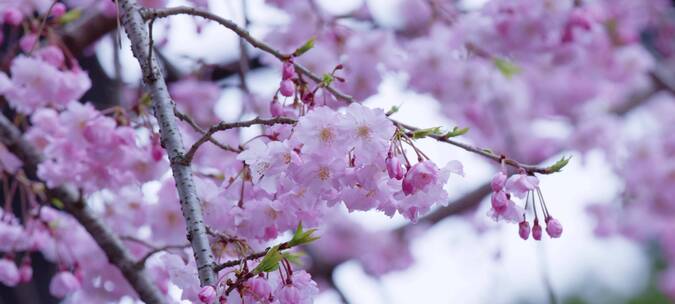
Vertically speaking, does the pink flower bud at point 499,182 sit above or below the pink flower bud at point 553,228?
above

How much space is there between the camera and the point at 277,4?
318cm

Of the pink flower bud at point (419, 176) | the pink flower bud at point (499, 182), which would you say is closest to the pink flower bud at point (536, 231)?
the pink flower bud at point (499, 182)

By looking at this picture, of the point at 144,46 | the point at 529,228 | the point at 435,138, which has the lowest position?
the point at 529,228

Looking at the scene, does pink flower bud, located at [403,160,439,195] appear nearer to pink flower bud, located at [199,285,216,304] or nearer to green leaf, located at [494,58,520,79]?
pink flower bud, located at [199,285,216,304]

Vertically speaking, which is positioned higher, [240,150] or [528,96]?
[528,96]

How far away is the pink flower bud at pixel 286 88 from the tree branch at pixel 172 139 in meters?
0.20

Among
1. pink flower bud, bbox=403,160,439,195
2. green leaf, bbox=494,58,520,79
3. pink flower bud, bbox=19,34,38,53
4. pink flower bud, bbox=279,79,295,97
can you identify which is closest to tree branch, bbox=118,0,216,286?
pink flower bud, bbox=279,79,295,97

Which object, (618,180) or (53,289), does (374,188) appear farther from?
(618,180)

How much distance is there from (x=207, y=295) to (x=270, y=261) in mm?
113

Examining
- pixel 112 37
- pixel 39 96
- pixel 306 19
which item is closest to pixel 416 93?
pixel 306 19

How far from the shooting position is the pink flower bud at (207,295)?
3.68ft

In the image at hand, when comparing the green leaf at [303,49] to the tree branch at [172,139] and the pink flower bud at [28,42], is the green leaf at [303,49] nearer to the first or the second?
the tree branch at [172,139]

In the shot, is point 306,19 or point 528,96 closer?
point 306,19

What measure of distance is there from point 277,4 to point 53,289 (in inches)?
55.8
